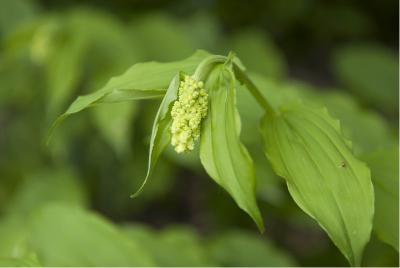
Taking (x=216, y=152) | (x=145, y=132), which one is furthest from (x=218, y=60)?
(x=145, y=132)

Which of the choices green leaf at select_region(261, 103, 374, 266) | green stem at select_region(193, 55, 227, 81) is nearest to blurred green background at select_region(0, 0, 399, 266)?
green leaf at select_region(261, 103, 374, 266)

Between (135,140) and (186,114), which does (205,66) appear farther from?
(135,140)

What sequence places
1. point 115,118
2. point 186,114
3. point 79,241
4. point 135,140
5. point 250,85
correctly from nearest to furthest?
point 186,114, point 250,85, point 79,241, point 115,118, point 135,140

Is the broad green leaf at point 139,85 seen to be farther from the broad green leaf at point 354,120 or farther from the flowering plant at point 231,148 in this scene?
the broad green leaf at point 354,120

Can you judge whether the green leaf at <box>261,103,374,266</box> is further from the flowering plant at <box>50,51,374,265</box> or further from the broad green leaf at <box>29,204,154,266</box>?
the broad green leaf at <box>29,204,154,266</box>

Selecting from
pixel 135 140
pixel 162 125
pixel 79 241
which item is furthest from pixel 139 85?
pixel 135 140

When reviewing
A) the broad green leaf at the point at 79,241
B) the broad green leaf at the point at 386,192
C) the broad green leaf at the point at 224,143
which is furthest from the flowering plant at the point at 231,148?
the broad green leaf at the point at 79,241
